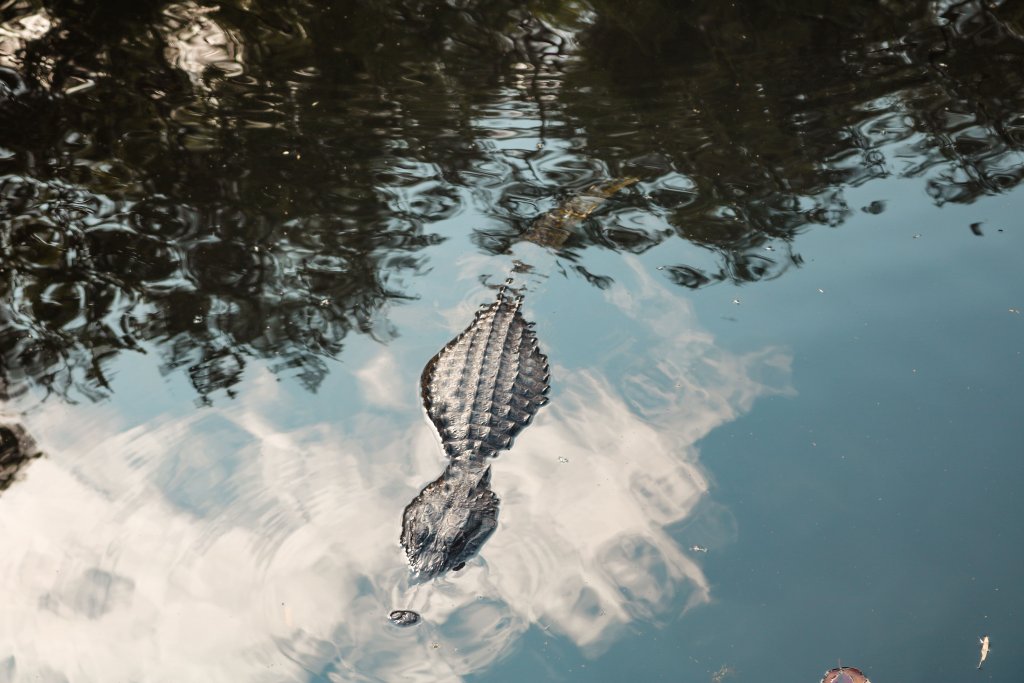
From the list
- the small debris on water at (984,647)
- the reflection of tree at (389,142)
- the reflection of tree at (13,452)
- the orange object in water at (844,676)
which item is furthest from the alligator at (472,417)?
the small debris on water at (984,647)

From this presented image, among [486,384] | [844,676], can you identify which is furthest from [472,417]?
[844,676]

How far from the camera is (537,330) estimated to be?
5.43 metres

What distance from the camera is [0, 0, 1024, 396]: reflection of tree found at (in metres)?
5.36

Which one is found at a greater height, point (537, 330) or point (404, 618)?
point (537, 330)

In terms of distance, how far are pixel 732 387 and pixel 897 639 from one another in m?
1.57

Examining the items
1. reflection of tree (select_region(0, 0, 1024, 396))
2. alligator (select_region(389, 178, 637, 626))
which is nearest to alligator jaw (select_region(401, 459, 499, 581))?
alligator (select_region(389, 178, 637, 626))

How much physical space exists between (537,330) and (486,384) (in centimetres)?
61

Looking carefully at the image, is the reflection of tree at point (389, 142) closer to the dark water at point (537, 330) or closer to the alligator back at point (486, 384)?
the dark water at point (537, 330)

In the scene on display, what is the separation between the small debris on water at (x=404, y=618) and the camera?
3859 mm

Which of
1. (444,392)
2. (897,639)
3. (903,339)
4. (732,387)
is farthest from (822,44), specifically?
(897,639)

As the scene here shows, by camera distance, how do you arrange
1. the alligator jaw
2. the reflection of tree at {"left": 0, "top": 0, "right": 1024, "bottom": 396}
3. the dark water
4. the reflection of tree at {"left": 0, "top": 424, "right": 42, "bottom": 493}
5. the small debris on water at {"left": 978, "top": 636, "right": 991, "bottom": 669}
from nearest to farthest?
the small debris on water at {"left": 978, "top": 636, "right": 991, "bottom": 669} → the dark water → the alligator jaw → the reflection of tree at {"left": 0, "top": 424, "right": 42, "bottom": 493} → the reflection of tree at {"left": 0, "top": 0, "right": 1024, "bottom": 396}

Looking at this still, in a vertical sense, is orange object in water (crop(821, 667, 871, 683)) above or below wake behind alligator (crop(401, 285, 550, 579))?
below

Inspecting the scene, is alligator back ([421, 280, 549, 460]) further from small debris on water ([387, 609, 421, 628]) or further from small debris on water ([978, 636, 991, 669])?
small debris on water ([978, 636, 991, 669])

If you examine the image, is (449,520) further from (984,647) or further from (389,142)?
(389,142)
